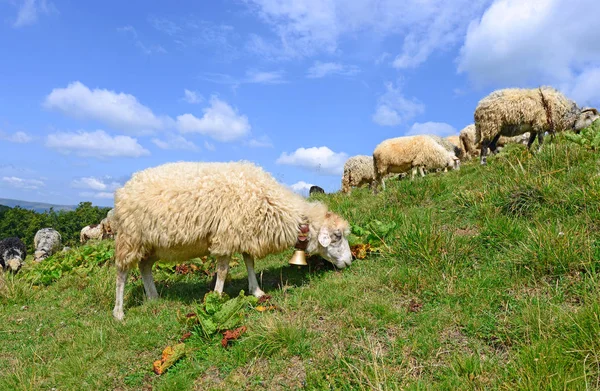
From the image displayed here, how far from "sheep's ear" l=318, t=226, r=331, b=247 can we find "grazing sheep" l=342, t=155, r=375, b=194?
11.9 m

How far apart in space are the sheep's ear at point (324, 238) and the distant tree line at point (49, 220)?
5043cm

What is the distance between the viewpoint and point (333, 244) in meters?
6.26

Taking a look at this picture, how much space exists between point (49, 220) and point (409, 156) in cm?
4961

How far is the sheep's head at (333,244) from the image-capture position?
620 cm

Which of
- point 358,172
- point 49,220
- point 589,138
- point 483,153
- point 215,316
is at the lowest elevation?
point 215,316

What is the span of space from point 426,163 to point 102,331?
13175mm

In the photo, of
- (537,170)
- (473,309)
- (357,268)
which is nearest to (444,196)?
(537,170)

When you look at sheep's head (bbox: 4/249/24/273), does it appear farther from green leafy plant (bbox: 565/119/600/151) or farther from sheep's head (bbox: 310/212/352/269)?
green leafy plant (bbox: 565/119/600/151)

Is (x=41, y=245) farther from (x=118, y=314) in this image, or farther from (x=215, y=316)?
(x=215, y=316)

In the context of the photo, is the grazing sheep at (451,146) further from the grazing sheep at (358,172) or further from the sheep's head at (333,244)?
the sheep's head at (333,244)

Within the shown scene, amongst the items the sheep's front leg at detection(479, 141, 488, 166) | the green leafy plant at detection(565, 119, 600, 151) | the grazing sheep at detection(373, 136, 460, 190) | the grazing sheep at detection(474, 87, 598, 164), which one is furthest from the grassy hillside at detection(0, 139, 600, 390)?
the grazing sheep at detection(373, 136, 460, 190)

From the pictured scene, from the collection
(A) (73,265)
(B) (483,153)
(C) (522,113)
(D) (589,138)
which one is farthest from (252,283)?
(C) (522,113)

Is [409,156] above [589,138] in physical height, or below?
above

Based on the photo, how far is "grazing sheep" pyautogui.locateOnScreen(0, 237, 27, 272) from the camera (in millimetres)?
15391
